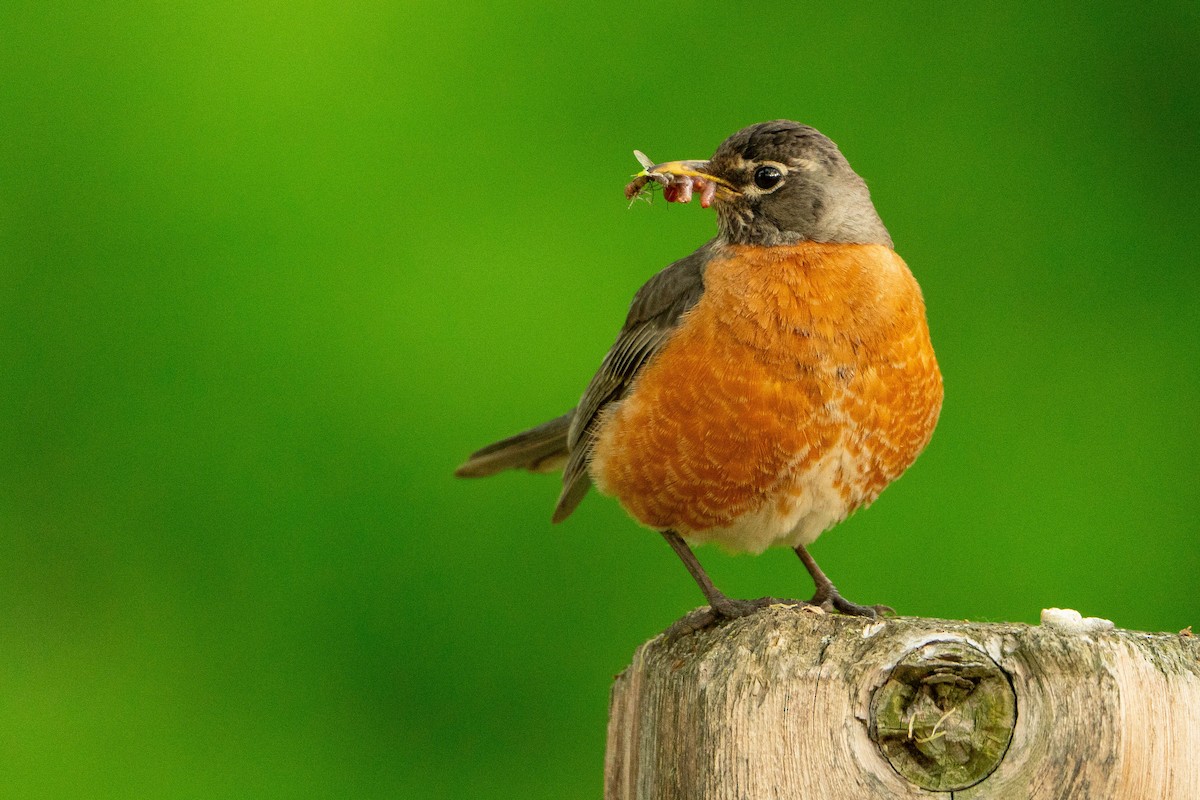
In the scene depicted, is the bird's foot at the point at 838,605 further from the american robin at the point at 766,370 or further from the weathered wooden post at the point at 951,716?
the weathered wooden post at the point at 951,716

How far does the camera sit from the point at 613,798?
100 inches

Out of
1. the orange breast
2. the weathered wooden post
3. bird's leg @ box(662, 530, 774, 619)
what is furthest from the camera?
the orange breast

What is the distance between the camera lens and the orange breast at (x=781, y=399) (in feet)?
11.1

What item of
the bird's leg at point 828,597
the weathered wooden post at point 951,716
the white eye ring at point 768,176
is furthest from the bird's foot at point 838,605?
the weathered wooden post at point 951,716

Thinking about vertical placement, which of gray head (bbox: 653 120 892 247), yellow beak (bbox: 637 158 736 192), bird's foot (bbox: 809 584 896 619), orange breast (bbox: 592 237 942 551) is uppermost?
yellow beak (bbox: 637 158 736 192)

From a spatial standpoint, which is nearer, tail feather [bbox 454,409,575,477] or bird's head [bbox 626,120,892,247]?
bird's head [bbox 626,120,892,247]

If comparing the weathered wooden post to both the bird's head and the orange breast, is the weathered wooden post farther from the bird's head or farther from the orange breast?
the bird's head

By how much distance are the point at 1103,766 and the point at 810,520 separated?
6.12ft

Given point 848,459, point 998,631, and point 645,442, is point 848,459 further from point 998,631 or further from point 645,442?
point 998,631

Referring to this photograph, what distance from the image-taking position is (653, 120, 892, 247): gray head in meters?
3.77

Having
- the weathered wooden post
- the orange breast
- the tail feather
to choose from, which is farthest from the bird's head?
the weathered wooden post

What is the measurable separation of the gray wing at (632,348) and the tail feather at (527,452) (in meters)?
0.22

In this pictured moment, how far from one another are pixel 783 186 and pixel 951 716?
2.19m

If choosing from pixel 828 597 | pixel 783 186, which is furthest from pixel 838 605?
pixel 783 186
